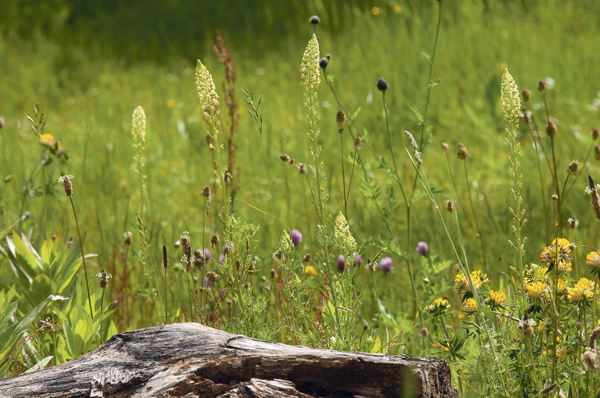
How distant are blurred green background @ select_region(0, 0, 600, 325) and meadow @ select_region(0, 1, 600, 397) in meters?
0.03

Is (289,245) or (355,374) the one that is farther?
(289,245)

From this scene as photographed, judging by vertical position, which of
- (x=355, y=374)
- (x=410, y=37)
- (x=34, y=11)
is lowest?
(x=355, y=374)

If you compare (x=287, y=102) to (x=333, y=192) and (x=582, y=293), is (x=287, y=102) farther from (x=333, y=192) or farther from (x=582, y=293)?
(x=582, y=293)

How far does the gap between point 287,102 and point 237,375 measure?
4.77 meters

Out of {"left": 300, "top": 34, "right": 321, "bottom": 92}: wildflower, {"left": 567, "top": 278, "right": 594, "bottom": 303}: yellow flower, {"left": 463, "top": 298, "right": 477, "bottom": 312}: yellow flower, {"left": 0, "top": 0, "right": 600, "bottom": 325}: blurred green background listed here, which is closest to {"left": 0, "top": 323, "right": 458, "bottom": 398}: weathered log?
{"left": 463, "top": 298, "right": 477, "bottom": 312}: yellow flower

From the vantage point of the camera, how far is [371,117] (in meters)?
5.05

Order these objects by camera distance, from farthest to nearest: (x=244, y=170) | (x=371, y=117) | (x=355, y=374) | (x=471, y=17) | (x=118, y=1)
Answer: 1. (x=118, y=1)
2. (x=471, y=17)
3. (x=371, y=117)
4. (x=244, y=170)
5. (x=355, y=374)

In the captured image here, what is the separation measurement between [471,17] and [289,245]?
5313mm

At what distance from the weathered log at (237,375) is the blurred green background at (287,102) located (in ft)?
2.82

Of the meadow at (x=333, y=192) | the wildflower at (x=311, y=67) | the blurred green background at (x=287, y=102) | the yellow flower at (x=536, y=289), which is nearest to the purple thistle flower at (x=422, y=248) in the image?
the meadow at (x=333, y=192)

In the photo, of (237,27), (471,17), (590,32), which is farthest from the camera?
(237,27)

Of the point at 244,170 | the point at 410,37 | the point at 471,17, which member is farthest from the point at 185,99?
the point at 471,17

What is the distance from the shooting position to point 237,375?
1.39 m

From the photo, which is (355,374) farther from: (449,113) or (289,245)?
(449,113)
